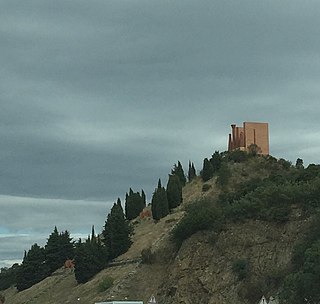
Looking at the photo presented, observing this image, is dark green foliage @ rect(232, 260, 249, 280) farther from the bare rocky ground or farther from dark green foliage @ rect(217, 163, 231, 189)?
dark green foliage @ rect(217, 163, 231, 189)

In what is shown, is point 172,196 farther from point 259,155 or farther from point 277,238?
point 277,238

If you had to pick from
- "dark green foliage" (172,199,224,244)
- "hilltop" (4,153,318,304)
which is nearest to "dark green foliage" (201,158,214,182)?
"hilltop" (4,153,318,304)

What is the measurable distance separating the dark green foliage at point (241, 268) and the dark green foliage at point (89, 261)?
2289 centimetres

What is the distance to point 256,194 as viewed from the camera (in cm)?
6241

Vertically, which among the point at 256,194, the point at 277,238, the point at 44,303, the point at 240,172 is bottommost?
the point at 44,303

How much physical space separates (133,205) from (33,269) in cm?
1529

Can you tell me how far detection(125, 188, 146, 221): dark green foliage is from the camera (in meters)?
96.3

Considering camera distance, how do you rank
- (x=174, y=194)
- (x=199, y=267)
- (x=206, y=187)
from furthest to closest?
(x=206, y=187), (x=174, y=194), (x=199, y=267)

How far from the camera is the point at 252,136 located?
9412cm

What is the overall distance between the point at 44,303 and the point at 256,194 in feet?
90.0

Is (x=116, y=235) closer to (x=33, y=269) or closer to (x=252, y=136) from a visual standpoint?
(x=33, y=269)

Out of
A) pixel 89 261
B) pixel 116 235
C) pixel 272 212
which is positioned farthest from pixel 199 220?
pixel 89 261

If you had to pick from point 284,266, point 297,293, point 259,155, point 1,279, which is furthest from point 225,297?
point 1,279

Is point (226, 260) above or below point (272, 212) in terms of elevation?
below
